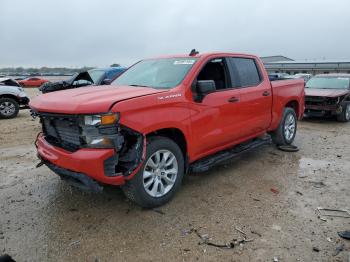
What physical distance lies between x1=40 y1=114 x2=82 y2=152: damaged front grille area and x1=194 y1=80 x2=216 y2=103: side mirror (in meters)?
1.59

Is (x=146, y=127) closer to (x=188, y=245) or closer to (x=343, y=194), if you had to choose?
(x=188, y=245)

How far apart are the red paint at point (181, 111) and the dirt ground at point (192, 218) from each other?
1.89 feet

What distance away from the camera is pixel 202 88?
13.3ft

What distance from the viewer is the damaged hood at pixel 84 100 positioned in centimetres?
323

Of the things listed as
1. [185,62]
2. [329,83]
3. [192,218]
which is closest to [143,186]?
[192,218]

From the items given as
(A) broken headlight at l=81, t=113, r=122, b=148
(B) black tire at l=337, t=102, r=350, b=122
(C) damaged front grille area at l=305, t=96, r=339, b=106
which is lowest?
(B) black tire at l=337, t=102, r=350, b=122

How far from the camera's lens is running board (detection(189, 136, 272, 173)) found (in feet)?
14.4

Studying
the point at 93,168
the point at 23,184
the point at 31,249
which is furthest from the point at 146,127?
the point at 23,184

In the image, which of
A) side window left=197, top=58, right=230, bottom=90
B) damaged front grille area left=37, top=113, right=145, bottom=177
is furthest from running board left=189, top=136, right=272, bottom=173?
damaged front grille area left=37, top=113, right=145, bottom=177

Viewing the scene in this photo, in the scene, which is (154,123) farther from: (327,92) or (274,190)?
(327,92)

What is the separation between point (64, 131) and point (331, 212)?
3327mm

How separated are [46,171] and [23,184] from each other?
527 mm

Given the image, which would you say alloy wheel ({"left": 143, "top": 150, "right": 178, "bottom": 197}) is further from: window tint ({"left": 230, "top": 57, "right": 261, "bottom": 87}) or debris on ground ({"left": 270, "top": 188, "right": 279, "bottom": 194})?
window tint ({"left": 230, "top": 57, "right": 261, "bottom": 87})

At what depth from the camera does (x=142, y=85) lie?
14.6ft
